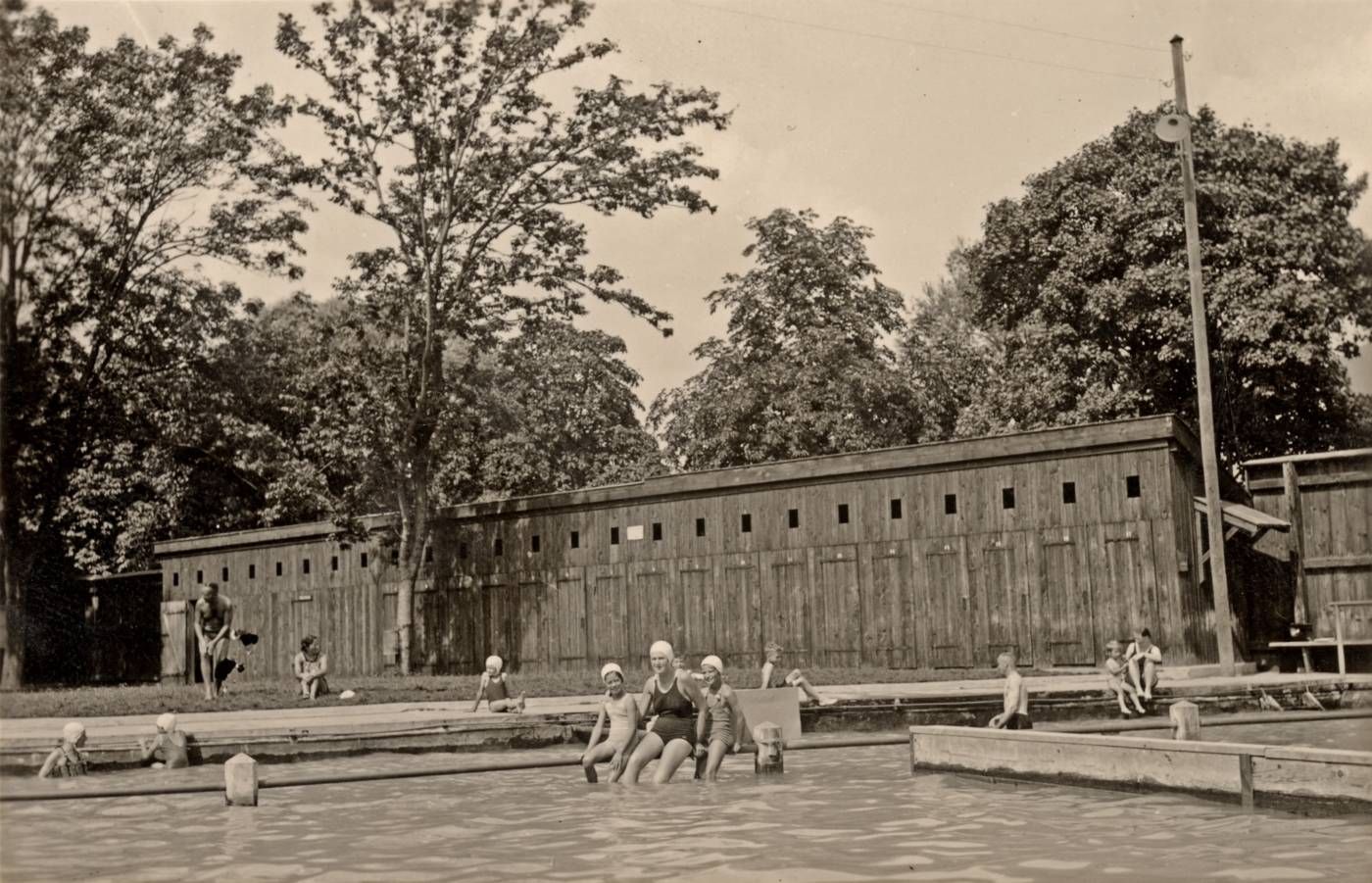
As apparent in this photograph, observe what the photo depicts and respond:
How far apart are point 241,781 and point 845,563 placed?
17.6 metres

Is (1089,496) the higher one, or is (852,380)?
(852,380)

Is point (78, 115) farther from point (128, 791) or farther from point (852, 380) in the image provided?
point (852, 380)

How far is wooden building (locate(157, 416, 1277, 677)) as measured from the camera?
27.0 m

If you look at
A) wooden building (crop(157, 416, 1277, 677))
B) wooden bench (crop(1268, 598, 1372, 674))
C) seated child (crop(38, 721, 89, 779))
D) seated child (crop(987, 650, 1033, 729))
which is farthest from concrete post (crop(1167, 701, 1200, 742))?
seated child (crop(38, 721, 89, 779))

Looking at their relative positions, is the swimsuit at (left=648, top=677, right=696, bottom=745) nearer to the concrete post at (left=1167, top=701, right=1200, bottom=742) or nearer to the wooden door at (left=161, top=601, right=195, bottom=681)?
the concrete post at (left=1167, top=701, right=1200, bottom=742)

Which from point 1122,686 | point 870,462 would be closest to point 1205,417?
point 870,462

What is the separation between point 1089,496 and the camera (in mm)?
27312

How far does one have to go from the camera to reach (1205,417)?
25625 mm

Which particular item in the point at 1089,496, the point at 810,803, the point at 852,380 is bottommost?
the point at 810,803

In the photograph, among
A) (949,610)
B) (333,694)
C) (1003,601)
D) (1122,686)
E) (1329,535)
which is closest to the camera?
(1122,686)

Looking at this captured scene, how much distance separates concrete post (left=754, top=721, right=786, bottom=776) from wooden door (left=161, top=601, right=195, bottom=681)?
30419 mm

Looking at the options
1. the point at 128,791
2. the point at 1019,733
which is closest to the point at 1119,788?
the point at 1019,733

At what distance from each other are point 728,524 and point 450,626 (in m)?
8.65

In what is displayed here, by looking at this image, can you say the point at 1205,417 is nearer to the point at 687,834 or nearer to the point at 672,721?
the point at 672,721
